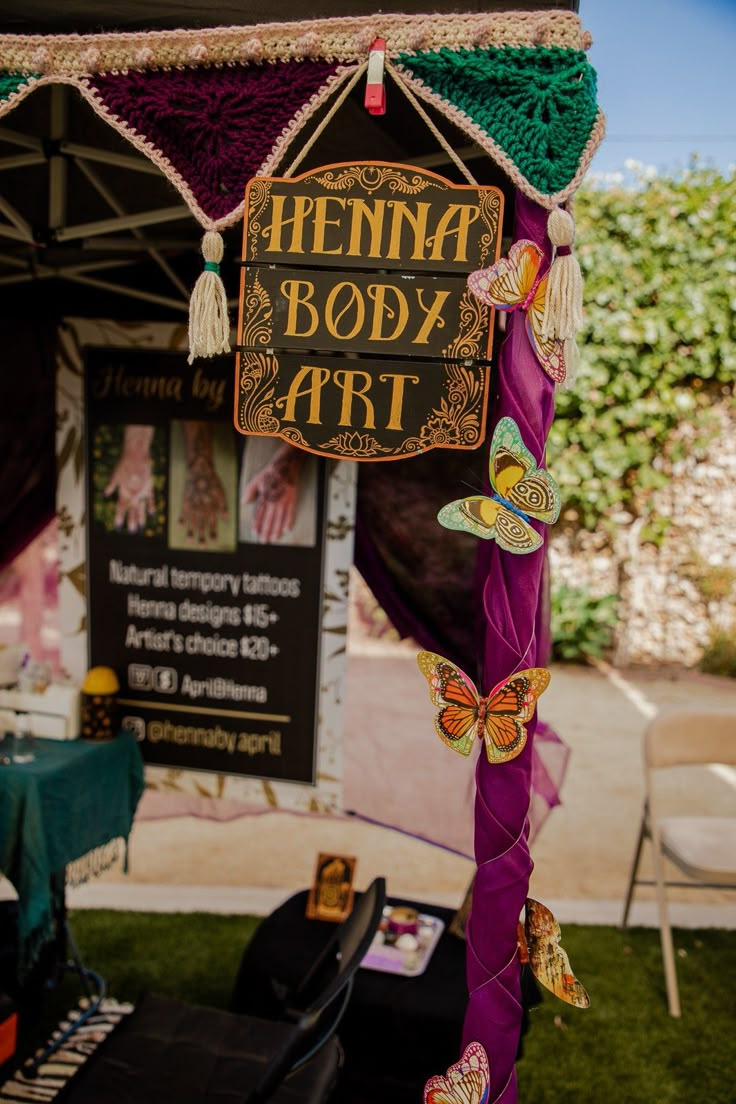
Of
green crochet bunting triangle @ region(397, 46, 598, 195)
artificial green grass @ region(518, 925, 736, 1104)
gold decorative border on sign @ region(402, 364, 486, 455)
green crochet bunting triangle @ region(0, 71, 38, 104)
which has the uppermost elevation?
green crochet bunting triangle @ region(0, 71, 38, 104)

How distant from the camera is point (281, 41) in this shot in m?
1.52

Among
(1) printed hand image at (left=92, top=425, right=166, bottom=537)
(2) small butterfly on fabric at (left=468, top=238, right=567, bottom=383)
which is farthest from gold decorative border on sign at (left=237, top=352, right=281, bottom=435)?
(1) printed hand image at (left=92, top=425, right=166, bottom=537)

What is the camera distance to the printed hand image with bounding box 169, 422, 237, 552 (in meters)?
3.15

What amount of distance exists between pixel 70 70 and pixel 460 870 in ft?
12.0

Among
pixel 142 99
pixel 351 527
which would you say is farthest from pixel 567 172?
pixel 351 527

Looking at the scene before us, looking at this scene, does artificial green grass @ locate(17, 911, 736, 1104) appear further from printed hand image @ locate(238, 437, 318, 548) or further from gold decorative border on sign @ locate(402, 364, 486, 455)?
gold decorative border on sign @ locate(402, 364, 486, 455)

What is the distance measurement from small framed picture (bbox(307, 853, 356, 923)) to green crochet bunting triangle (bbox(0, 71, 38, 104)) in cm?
236

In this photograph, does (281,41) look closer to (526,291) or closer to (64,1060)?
(526,291)

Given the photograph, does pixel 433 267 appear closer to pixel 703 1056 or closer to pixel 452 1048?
pixel 452 1048

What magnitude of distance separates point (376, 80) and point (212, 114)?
330mm

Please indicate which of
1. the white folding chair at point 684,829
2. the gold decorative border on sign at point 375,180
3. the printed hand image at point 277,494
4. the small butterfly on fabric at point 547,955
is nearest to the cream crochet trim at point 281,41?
the gold decorative border on sign at point 375,180

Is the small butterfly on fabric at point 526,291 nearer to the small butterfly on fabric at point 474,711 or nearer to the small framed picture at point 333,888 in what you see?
the small butterfly on fabric at point 474,711

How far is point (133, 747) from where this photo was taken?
10.1 ft

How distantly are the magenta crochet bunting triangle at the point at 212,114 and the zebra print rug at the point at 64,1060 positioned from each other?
223cm
